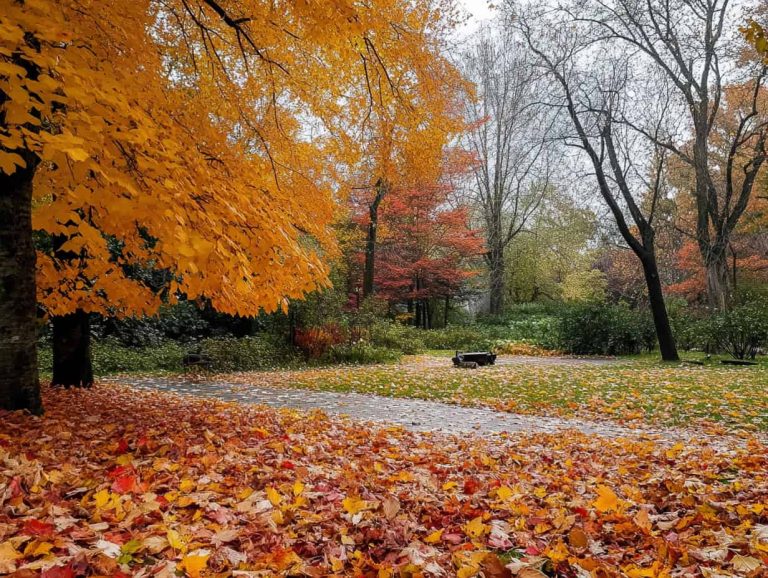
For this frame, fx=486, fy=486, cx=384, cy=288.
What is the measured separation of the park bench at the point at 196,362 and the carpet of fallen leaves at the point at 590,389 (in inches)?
42.0

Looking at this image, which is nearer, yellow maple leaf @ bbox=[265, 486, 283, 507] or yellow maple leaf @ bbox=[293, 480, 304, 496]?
yellow maple leaf @ bbox=[265, 486, 283, 507]

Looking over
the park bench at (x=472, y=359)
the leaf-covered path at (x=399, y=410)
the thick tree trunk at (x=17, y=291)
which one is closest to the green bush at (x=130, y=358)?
the leaf-covered path at (x=399, y=410)

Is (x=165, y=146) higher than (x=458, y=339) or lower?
higher

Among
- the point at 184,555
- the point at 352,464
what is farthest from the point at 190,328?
the point at 184,555

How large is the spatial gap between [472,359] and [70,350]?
8.72m

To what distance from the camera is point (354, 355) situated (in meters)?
13.0

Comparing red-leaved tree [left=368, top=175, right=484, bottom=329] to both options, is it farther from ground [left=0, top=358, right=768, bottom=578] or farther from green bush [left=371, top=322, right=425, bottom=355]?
ground [left=0, top=358, right=768, bottom=578]

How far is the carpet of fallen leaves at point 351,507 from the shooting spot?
71.8 inches

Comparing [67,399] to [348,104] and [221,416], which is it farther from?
[348,104]

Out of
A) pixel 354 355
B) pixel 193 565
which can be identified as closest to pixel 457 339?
pixel 354 355

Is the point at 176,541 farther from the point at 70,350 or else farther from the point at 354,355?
the point at 354,355

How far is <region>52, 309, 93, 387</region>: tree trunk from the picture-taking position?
255 inches

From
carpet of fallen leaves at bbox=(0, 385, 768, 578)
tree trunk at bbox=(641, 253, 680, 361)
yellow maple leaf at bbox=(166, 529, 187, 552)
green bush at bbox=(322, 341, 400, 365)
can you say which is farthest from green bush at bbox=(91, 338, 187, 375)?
tree trunk at bbox=(641, 253, 680, 361)

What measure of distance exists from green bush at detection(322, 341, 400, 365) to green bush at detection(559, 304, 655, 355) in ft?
22.9
